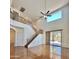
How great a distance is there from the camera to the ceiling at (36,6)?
2023 millimetres

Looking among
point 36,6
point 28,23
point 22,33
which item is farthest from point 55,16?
point 22,33

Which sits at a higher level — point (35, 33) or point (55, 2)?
point (55, 2)

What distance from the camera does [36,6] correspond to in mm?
2248

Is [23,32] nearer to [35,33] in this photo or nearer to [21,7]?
[35,33]

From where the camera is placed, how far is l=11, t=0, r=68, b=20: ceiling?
79.7 inches

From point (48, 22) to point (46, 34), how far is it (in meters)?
0.25

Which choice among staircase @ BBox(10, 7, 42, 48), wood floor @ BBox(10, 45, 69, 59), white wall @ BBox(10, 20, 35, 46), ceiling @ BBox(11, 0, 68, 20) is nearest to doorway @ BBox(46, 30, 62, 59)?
wood floor @ BBox(10, 45, 69, 59)

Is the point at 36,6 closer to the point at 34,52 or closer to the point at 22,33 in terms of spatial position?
the point at 22,33

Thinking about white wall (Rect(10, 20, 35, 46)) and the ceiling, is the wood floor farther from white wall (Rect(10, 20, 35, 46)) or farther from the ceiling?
the ceiling
